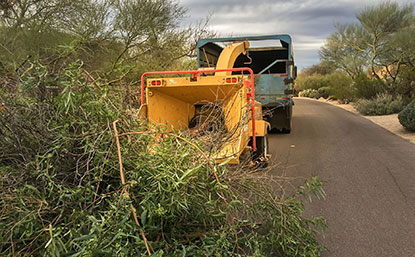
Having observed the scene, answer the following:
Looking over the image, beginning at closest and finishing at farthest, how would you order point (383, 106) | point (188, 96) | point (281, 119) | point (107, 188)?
1. point (107, 188)
2. point (188, 96)
3. point (281, 119)
4. point (383, 106)

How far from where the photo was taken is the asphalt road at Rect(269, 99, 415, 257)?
426cm

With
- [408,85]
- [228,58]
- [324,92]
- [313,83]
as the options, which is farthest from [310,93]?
[228,58]

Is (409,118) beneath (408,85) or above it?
beneath

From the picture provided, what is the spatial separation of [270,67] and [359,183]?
21.7 ft

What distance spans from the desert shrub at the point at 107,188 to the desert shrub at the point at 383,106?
17.0 m

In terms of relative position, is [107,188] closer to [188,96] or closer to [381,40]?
[188,96]

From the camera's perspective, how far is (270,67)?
41.1 ft

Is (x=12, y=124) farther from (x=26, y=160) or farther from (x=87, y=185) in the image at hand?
(x=87, y=185)

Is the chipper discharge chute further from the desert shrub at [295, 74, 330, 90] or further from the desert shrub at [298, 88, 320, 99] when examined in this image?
the desert shrub at [295, 74, 330, 90]

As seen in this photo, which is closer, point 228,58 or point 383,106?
point 228,58

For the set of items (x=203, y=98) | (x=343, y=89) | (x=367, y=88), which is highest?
(x=203, y=98)

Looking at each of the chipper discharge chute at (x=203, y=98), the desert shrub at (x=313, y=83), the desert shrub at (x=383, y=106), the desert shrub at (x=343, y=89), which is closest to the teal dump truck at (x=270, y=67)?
the chipper discharge chute at (x=203, y=98)

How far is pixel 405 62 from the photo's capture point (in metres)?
25.1

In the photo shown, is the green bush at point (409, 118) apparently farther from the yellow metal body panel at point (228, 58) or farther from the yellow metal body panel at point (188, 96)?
the yellow metal body panel at point (188, 96)
